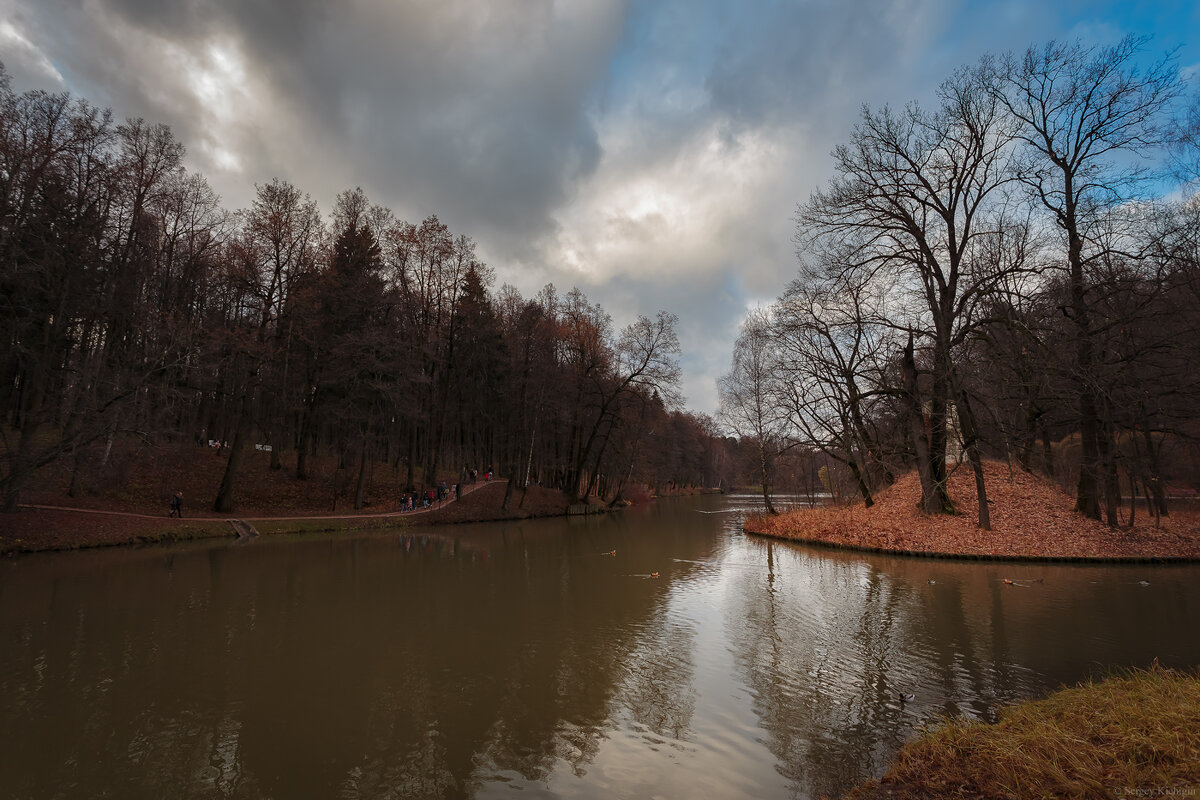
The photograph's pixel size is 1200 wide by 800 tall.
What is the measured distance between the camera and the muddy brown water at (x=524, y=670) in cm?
557

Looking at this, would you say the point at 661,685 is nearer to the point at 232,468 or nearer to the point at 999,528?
the point at 999,528

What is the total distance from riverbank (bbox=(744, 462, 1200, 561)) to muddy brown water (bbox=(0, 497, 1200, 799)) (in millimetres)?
1470

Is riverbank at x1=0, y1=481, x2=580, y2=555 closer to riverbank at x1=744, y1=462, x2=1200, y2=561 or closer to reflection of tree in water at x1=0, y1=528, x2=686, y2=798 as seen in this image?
reflection of tree in water at x1=0, y1=528, x2=686, y2=798

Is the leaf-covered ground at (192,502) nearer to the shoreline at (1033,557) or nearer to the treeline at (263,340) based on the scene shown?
the treeline at (263,340)

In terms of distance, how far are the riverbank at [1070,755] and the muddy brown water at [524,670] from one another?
36.1 inches

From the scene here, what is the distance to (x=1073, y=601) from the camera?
40.2ft

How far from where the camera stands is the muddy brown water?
18.3 feet

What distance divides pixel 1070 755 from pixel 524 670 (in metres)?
6.42

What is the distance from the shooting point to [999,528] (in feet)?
64.6

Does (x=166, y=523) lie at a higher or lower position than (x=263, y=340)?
lower

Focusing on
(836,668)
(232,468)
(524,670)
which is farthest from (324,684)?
(232,468)

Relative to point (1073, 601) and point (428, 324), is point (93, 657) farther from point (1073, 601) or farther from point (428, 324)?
point (428, 324)

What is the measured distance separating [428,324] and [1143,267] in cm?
3193

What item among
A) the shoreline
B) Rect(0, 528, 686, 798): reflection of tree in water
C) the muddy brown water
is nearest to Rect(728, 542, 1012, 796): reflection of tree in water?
the muddy brown water
